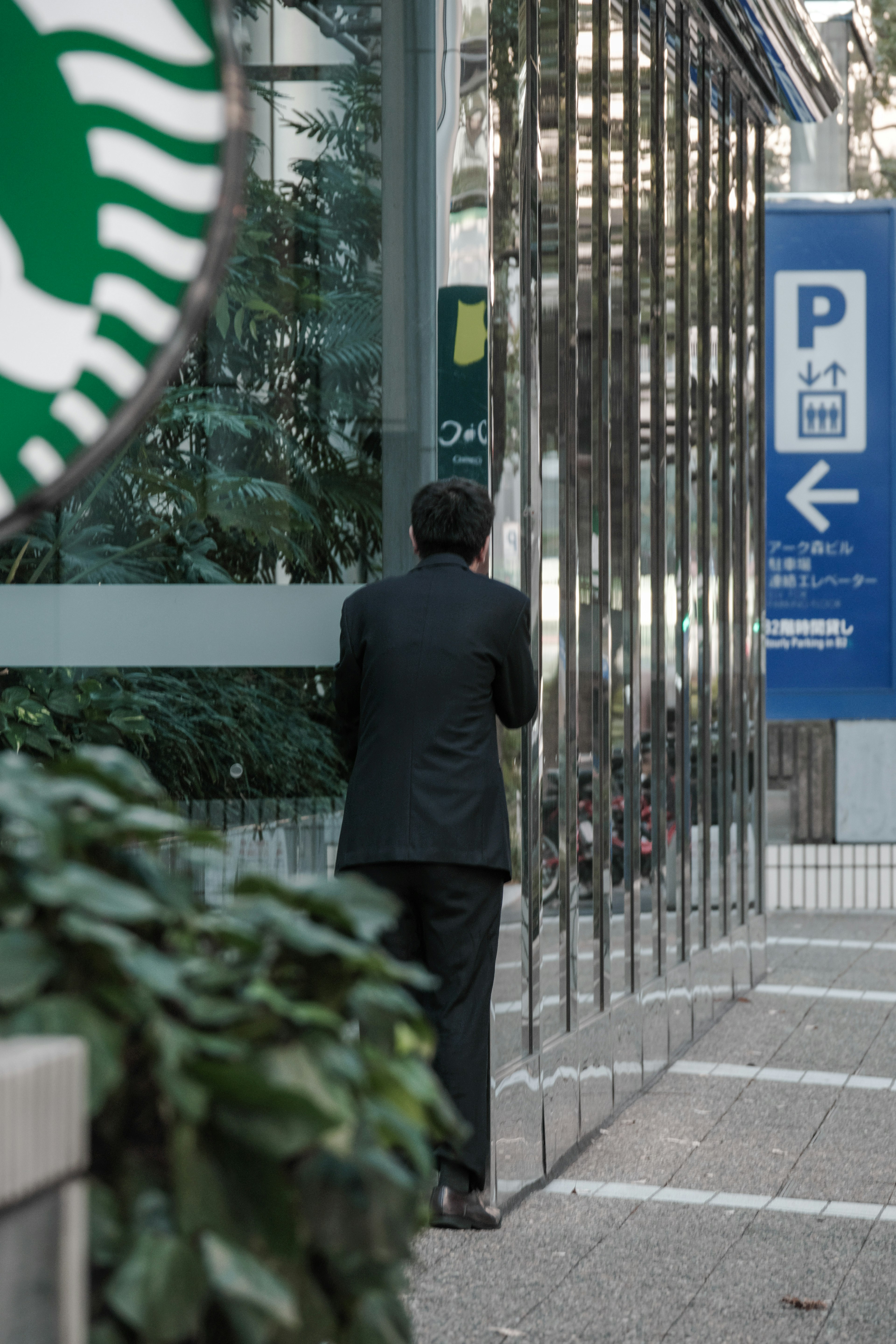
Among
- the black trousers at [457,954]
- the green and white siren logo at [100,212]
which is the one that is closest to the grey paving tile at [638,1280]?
the black trousers at [457,954]

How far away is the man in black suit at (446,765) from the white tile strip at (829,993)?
3638 mm

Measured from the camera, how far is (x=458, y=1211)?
4.05 m

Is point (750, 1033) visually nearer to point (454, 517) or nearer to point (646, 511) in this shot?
point (646, 511)

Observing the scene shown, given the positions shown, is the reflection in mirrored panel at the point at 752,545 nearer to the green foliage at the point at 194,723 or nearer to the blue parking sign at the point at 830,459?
the blue parking sign at the point at 830,459

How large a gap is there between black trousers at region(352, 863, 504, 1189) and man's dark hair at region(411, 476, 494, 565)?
78 cm

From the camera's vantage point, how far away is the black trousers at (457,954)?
12.9 ft

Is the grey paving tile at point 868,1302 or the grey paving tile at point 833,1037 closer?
the grey paving tile at point 868,1302

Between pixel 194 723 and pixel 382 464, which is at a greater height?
pixel 382 464

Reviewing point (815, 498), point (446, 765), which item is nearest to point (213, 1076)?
point (446, 765)

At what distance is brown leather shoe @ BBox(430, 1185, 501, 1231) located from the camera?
4.05m

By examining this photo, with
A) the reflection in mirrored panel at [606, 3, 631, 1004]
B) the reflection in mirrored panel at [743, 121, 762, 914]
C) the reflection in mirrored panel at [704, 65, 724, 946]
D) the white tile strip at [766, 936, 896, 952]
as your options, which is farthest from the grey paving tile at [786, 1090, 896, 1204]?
the white tile strip at [766, 936, 896, 952]

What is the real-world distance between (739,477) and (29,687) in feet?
14.5

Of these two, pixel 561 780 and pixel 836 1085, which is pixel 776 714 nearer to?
pixel 836 1085

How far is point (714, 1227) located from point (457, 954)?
0.96 m
